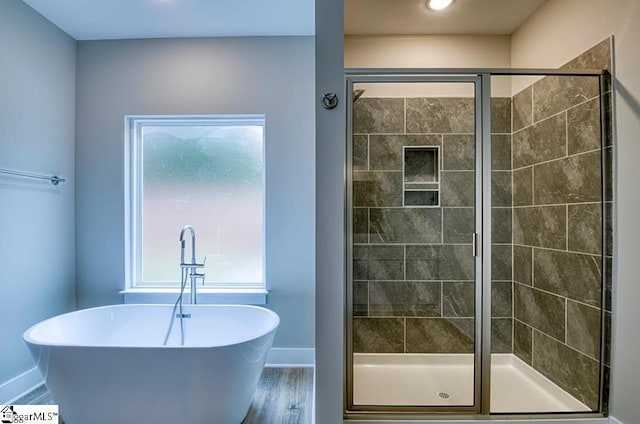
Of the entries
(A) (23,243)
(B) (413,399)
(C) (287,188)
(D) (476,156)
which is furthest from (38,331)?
(D) (476,156)

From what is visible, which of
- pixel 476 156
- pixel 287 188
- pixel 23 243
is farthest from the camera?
pixel 287 188

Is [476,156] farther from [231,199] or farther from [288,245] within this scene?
[231,199]

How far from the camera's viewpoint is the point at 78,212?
2.59m

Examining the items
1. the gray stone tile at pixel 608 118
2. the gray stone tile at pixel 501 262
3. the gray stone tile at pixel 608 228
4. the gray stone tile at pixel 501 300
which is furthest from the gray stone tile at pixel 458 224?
the gray stone tile at pixel 608 118

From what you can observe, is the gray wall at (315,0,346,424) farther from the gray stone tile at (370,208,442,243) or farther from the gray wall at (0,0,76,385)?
the gray wall at (0,0,76,385)

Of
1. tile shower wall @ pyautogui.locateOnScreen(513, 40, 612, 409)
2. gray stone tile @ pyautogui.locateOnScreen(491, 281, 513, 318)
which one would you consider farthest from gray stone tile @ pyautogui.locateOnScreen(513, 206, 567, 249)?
gray stone tile @ pyautogui.locateOnScreen(491, 281, 513, 318)

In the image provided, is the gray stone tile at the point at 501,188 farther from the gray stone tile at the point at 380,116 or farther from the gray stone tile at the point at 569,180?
the gray stone tile at the point at 380,116

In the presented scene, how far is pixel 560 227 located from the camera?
1.96m

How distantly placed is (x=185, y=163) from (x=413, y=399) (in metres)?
2.45

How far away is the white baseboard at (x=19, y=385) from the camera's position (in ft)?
6.63

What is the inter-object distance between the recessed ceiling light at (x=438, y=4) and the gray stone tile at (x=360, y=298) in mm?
1903

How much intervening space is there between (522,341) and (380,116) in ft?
6.13

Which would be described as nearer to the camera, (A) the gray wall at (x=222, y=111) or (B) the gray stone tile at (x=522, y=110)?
(B) the gray stone tile at (x=522, y=110)

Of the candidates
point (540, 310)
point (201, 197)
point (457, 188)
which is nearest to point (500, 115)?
point (457, 188)
